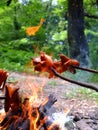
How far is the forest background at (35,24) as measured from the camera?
14.0 meters

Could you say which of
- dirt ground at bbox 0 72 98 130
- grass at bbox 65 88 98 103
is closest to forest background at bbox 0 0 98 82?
dirt ground at bbox 0 72 98 130

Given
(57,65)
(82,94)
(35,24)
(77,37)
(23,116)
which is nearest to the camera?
(57,65)

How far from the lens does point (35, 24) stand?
632 inches

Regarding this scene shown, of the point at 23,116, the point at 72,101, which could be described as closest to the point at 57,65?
the point at 23,116

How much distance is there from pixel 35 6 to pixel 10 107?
1095 cm

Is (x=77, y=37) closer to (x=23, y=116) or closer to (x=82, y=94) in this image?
(x=82, y=94)

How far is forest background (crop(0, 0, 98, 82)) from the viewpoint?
14.0 m

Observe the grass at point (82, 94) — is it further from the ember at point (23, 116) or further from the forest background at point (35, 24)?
the forest background at point (35, 24)

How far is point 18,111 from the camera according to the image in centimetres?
359

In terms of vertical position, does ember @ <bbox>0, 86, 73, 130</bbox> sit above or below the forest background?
above

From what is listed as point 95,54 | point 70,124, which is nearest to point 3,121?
point 70,124

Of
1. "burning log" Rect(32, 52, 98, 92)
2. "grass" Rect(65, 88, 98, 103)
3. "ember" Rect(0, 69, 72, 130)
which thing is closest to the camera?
"burning log" Rect(32, 52, 98, 92)

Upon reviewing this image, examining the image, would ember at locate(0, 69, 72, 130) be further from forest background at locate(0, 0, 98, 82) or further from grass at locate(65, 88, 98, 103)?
forest background at locate(0, 0, 98, 82)

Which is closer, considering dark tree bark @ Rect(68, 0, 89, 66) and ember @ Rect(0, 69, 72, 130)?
ember @ Rect(0, 69, 72, 130)
